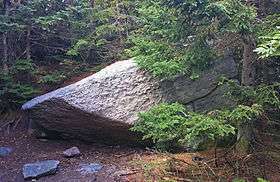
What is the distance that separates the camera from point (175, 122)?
625 centimetres

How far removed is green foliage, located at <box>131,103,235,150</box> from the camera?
5.47 meters

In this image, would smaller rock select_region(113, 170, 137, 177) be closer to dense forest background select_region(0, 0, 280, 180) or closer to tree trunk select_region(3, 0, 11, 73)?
dense forest background select_region(0, 0, 280, 180)

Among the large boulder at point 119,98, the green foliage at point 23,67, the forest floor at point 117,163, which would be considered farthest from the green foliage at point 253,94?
the green foliage at point 23,67

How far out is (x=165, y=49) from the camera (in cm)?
758

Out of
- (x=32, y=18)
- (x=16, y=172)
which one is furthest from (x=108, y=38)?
(x=16, y=172)

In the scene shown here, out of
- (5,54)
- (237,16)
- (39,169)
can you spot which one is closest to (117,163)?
(39,169)

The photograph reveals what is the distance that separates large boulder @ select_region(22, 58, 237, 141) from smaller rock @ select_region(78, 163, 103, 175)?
3.43 feet

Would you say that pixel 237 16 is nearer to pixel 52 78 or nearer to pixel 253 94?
pixel 253 94

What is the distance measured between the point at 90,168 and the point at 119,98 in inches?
71.9

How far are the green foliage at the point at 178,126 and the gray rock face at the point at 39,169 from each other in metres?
2.21

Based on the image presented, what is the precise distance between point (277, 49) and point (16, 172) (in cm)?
606

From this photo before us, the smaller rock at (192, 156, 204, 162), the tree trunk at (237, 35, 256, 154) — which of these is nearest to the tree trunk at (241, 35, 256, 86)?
the tree trunk at (237, 35, 256, 154)

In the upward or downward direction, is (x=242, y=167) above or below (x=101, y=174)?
above

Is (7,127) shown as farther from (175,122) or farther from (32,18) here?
(175,122)
